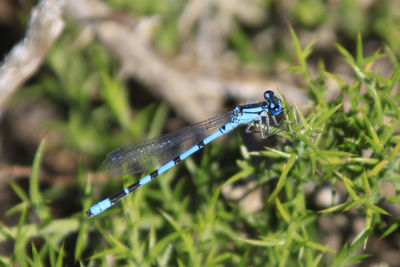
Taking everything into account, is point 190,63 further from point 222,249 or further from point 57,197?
point 222,249

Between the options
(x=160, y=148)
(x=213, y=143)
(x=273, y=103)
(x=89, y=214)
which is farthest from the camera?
(x=160, y=148)

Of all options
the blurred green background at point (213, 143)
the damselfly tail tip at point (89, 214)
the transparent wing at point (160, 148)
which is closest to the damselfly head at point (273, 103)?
the blurred green background at point (213, 143)

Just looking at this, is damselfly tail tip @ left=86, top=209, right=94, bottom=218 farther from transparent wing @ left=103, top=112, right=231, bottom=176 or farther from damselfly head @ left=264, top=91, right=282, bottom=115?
damselfly head @ left=264, top=91, right=282, bottom=115

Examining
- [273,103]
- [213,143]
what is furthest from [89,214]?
[273,103]

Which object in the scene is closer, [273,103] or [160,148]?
[273,103]

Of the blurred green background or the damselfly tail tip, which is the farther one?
the damselfly tail tip

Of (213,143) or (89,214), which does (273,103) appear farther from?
(89,214)

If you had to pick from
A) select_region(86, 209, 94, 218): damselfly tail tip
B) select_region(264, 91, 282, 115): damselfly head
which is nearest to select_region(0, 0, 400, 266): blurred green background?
select_region(86, 209, 94, 218): damselfly tail tip
